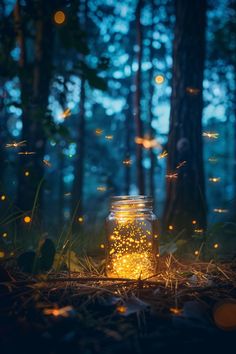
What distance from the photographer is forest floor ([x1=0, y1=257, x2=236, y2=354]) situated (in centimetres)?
166

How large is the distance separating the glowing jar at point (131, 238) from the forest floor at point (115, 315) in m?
0.30

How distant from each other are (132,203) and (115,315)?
110cm

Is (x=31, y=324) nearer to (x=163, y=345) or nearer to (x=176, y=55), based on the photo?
(x=163, y=345)

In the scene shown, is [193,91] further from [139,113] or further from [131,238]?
[139,113]

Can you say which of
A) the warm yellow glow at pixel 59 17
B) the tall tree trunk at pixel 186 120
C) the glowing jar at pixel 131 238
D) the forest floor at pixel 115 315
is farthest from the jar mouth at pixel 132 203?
the warm yellow glow at pixel 59 17

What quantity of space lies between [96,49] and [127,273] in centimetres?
1539

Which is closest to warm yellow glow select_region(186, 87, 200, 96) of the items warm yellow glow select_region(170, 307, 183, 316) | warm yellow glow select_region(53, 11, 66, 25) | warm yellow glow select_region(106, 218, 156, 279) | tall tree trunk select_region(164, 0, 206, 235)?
tall tree trunk select_region(164, 0, 206, 235)

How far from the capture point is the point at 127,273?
2818 millimetres

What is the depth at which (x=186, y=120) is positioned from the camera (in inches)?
176

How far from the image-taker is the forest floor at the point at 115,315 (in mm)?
1662

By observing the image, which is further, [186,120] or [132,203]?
[186,120]

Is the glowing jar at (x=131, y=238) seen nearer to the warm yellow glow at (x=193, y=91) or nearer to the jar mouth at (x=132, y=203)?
the jar mouth at (x=132, y=203)

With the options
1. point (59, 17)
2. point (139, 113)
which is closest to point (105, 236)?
point (59, 17)

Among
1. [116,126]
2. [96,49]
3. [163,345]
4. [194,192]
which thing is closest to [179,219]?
[194,192]
